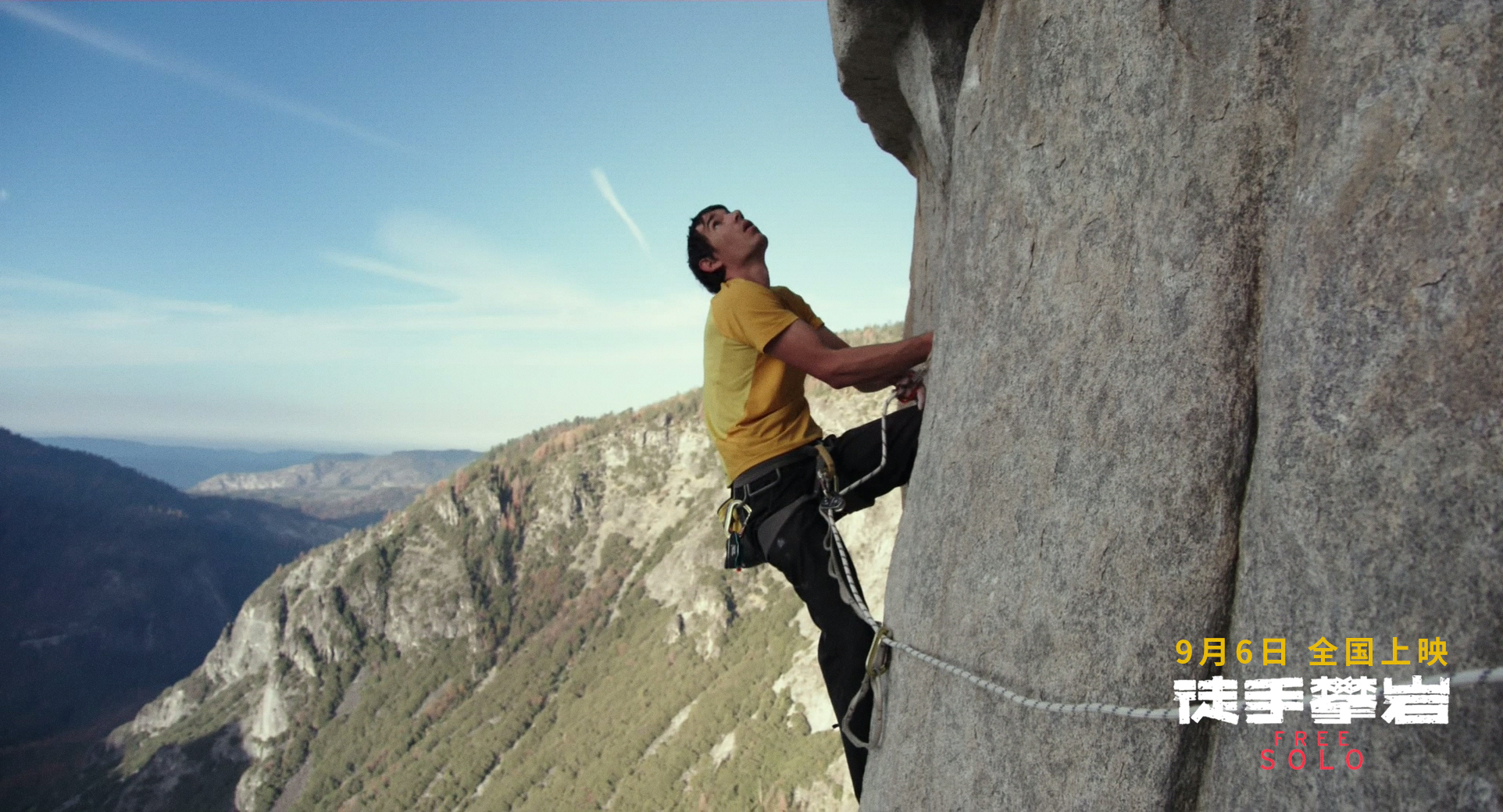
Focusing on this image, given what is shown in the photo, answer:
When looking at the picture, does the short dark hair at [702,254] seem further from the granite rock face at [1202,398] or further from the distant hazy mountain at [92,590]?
the distant hazy mountain at [92,590]

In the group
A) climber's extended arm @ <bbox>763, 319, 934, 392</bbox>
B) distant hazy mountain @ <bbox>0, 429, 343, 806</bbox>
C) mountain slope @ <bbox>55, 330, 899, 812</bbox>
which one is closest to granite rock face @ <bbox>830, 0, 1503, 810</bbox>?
climber's extended arm @ <bbox>763, 319, 934, 392</bbox>

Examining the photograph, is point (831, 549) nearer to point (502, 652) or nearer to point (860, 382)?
point (860, 382)

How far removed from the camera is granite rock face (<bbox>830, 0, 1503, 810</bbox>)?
2.12m

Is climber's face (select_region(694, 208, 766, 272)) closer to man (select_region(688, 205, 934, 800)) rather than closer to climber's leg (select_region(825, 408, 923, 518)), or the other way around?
man (select_region(688, 205, 934, 800))

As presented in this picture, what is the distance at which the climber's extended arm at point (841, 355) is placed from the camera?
13.2 feet

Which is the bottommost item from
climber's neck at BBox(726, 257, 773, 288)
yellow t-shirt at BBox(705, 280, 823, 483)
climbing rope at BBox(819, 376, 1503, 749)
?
climbing rope at BBox(819, 376, 1503, 749)

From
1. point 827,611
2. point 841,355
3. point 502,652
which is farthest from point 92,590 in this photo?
point 841,355

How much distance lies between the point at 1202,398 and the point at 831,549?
6.36 feet

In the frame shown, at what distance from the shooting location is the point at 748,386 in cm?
440

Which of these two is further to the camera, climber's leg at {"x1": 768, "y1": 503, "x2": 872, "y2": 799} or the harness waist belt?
the harness waist belt

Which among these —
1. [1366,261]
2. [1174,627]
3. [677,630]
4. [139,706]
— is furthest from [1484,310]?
[139,706]

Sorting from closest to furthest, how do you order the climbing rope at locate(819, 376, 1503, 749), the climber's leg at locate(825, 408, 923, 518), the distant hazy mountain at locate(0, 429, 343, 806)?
the climbing rope at locate(819, 376, 1503, 749) → the climber's leg at locate(825, 408, 923, 518) → the distant hazy mountain at locate(0, 429, 343, 806)

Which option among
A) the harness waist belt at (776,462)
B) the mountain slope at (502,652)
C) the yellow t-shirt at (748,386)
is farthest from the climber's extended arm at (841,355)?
the mountain slope at (502,652)

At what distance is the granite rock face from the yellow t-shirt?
0.85m
